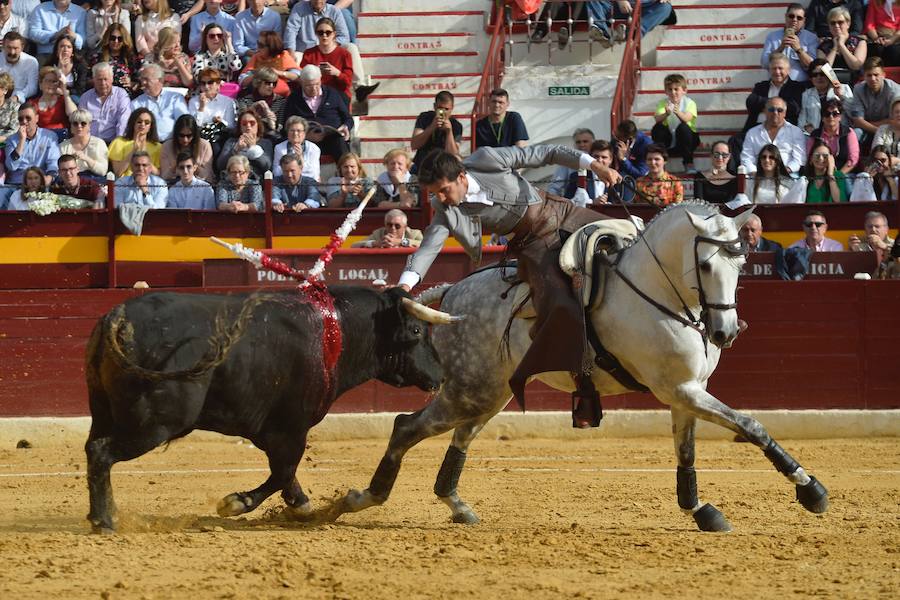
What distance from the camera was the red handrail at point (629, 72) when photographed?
1476 centimetres

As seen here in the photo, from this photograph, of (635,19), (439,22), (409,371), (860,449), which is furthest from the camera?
(439,22)

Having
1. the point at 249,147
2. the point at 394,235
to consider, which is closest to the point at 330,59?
the point at 249,147

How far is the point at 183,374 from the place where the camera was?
6867 millimetres

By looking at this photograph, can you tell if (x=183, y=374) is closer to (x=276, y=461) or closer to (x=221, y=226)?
(x=276, y=461)

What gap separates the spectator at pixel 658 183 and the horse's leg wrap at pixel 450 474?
14.1 feet

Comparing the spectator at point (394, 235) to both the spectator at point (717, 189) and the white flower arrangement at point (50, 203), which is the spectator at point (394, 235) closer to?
the spectator at point (717, 189)

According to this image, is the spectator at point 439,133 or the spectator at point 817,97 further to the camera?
the spectator at point 817,97

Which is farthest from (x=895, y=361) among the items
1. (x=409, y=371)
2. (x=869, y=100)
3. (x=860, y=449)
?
(x=409, y=371)

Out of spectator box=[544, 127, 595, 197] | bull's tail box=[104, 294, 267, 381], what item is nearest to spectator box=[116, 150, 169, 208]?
spectator box=[544, 127, 595, 197]

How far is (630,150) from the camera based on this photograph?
13.1 m

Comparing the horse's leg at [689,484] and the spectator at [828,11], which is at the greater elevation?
the spectator at [828,11]

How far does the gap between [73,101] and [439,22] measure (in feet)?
13.7

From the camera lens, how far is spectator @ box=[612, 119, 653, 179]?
12809 millimetres

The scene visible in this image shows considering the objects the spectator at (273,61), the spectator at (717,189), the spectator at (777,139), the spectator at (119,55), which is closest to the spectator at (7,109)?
the spectator at (119,55)
